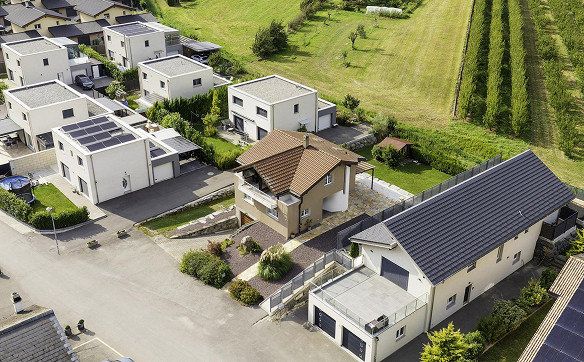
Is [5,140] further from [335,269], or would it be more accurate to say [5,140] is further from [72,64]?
[335,269]

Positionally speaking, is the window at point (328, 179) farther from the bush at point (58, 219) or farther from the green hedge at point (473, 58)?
the green hedge at point (473, 58)

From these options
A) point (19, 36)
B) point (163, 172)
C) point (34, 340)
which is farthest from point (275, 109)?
point (19, 36)

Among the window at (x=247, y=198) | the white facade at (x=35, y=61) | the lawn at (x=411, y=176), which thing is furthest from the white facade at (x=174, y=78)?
the window at (x=247, y=198)

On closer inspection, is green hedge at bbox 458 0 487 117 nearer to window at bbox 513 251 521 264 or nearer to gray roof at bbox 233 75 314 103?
gray roof at bbox 233 75 314 103

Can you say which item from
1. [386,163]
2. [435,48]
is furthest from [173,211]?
[435,48]

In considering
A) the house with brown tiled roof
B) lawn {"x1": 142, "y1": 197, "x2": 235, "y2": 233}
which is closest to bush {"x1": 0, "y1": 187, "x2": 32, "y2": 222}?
lawn {"x1": 142, "y1": 197, "x2": 235, "y2": 233}

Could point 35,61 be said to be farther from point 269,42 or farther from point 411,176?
point 411,176
